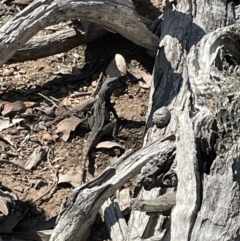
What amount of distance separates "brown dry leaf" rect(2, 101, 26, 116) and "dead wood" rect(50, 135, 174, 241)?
5.26 feet

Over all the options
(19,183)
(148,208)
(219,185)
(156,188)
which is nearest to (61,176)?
(19,183)

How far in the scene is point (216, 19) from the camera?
5.45 metres

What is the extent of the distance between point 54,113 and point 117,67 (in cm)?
75

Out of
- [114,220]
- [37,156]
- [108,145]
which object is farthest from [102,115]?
[114,220]

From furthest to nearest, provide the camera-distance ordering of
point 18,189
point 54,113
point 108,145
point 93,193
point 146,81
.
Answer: point 146,81 → point 54,113 → point 108,145 → point 18,189 → point 93,193

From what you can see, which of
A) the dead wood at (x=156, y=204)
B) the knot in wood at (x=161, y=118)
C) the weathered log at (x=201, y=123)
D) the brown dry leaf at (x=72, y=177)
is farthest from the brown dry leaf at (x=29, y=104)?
the dead wood at (x=156, y=204)

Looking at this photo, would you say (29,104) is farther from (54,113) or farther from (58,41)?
(58,41)

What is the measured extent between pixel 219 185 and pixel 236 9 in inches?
96.4

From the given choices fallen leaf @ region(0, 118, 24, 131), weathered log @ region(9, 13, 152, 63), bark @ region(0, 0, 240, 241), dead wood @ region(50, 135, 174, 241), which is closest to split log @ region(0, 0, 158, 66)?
bark @ region(0, 0, 240, 241)

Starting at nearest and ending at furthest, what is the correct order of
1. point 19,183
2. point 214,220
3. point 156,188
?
point 214,220 < point 156,188 < point 19,183

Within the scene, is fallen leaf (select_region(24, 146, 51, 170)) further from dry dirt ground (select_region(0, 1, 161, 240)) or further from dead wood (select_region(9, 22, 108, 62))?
dead wood (select_region(9, 22, 108, 62))

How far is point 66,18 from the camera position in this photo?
5.30 metres

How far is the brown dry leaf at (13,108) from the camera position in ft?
Answer: 18.7

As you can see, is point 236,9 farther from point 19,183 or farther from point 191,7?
point 19,183
